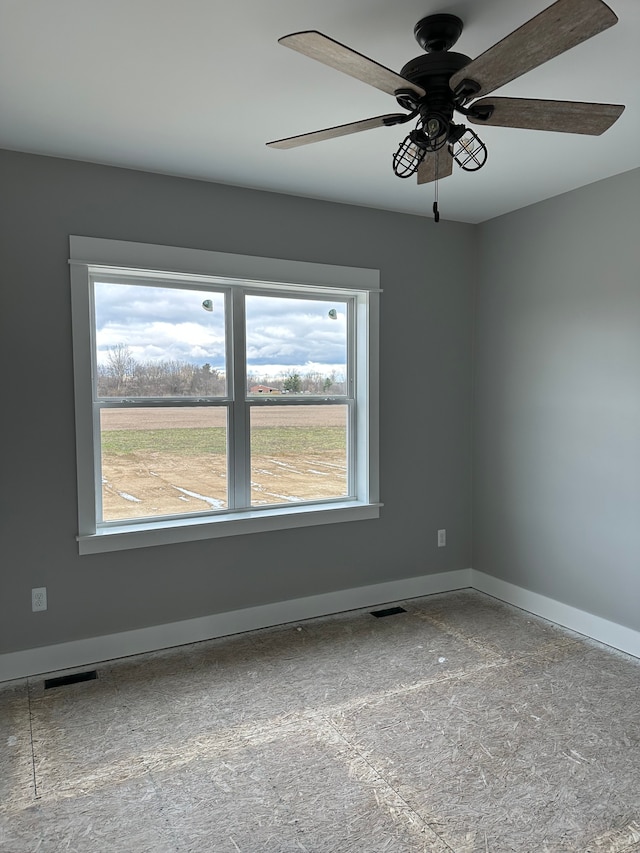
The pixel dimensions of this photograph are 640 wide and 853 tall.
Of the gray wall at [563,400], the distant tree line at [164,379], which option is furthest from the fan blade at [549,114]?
the distant tree line at [164,379]

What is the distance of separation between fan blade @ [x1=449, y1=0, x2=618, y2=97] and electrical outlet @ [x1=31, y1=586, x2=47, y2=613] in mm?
2894

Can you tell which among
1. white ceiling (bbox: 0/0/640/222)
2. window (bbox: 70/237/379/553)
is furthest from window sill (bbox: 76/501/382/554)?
white ceiling (bbox: 0/0/640/222)

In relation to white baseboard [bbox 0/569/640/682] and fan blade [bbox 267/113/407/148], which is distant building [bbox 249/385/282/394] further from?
fan blade [bbox 267/113/407/148]

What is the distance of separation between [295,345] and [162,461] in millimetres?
1107

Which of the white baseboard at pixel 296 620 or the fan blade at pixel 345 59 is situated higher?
the fan blade at pixel 345 59

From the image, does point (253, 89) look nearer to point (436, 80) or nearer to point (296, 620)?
point (436, 80)

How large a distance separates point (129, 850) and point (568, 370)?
3.22 metres

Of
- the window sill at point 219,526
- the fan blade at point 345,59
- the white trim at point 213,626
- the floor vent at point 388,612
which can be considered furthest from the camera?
the floor vent at point 388,612

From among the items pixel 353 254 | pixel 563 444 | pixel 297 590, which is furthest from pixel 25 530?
pixel 563 444

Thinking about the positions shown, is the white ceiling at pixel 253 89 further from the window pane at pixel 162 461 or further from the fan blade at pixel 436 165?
the window pane at pixel 162 461

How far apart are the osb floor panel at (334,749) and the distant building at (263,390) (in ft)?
4.81

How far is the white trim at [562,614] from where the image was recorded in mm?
3258

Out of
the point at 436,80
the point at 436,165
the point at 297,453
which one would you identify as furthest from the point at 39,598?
the point at 436,80

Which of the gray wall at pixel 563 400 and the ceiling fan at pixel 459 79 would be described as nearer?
the ceiling fan at pixel 459 79
